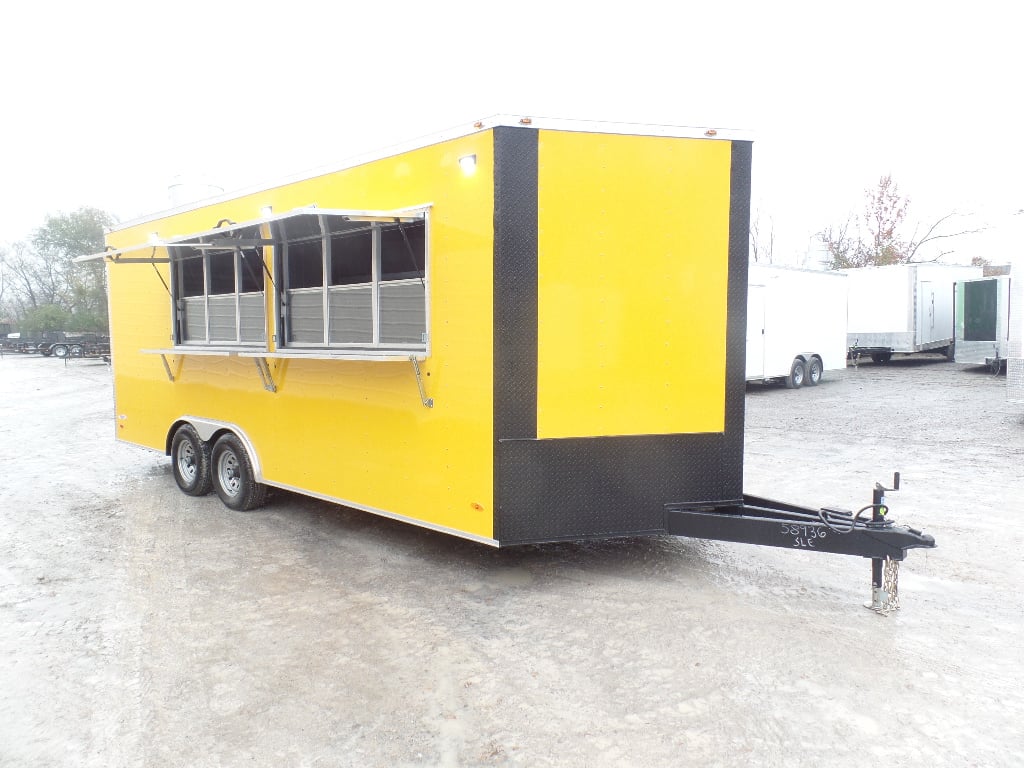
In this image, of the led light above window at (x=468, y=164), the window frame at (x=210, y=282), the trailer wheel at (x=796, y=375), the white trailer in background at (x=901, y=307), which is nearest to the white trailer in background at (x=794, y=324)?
the trailer wheel at (x=796, y=375)

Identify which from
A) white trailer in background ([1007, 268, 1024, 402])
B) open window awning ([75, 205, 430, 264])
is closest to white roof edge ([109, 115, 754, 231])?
open window awning ([75, 205, 430, 264])

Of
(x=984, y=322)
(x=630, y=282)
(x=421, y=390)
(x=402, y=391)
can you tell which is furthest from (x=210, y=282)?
(x=984, y=322)

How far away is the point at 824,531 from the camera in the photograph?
4.12 metres

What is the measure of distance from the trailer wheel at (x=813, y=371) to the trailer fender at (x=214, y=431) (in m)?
14.4

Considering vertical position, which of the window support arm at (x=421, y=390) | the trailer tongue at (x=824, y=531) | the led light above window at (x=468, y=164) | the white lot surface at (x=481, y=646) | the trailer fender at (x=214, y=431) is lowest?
the white lot surface at (x=481, y=646)

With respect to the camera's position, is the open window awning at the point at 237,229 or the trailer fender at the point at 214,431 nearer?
the open window awning at the point at 237,229

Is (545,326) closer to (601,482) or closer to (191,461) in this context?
(601,482)

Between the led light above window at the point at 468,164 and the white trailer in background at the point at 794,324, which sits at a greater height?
the led light above window at the point at 468,164

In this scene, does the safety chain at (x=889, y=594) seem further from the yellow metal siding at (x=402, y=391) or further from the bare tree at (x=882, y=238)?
the bare tree at (x=882, y=238)

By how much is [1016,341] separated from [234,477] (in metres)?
10.2

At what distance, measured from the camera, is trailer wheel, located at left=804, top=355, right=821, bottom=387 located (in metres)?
17.2

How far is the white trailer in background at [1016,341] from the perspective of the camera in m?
9.57

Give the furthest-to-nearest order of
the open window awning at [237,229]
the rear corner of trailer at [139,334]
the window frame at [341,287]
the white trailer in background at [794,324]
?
1. the white trailer in background at [794,324]
2. the rear corner of trailer at [139,334]
3. the window frame at [341,287]
4. the open window awning at [237,229]

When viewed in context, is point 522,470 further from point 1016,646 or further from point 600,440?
point 1016,646
